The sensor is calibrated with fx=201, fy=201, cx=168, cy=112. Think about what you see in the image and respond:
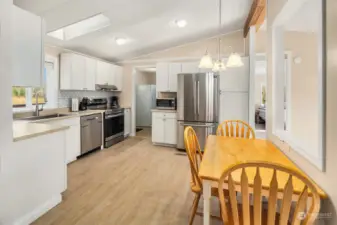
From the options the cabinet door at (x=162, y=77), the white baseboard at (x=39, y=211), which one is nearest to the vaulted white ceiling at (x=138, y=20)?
the cabinet door at (x=162, y=77)

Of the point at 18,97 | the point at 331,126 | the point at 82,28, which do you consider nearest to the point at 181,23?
the point at 82,28

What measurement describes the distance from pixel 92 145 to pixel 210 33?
12.4ft

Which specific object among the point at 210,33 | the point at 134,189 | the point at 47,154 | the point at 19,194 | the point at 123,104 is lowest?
the point at 134,189

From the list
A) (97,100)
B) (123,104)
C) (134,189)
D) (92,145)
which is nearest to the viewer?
(134,189)

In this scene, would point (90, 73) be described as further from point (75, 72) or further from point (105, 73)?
point (105, 73)

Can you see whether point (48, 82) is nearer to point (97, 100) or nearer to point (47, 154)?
point (97, 100)

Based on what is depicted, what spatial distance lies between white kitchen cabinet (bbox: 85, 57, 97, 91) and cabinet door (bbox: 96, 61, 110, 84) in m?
0.12

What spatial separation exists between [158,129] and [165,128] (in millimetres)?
191

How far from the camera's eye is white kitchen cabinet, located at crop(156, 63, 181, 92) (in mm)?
5023

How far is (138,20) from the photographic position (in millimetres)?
3633

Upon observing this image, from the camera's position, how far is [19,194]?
72.6 inches

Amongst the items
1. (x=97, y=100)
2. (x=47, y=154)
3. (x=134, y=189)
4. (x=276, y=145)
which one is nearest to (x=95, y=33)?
(x=97, y=100)

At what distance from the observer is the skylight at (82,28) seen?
363 centimetres

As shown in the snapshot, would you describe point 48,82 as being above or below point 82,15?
below
